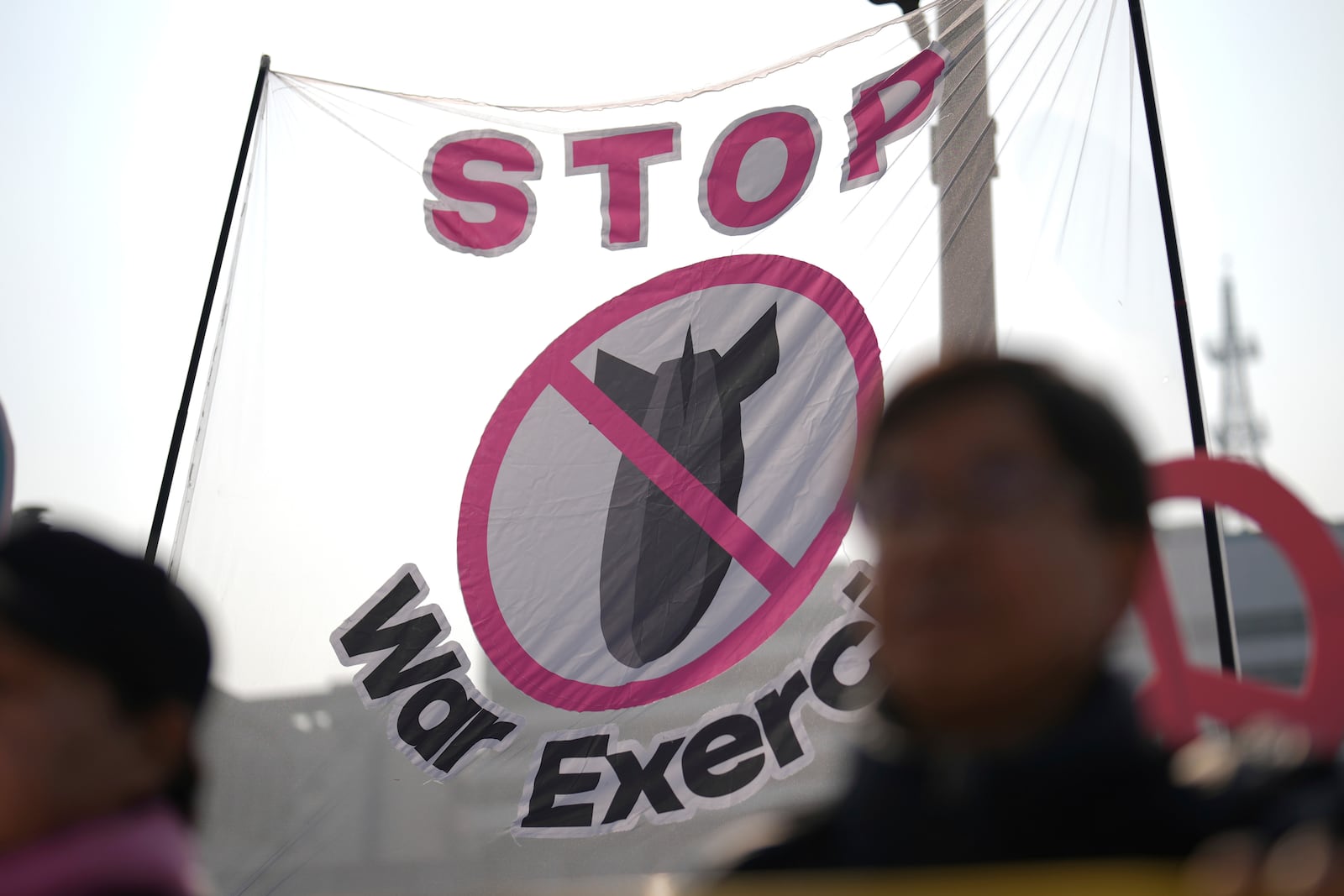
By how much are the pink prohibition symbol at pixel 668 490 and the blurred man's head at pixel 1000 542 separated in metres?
2.51

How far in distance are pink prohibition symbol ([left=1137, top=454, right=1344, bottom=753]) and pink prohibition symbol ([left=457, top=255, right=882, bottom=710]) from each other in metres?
1.98

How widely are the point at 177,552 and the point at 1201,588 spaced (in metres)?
3.22

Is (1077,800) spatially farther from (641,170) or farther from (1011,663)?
(641,170)

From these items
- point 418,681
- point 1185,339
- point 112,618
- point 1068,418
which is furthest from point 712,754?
point 1068,418

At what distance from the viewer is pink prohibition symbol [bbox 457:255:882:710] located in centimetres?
354

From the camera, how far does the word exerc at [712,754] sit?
3.38 meters

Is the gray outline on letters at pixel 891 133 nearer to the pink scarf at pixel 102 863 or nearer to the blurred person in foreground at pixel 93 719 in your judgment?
the blurred person in foreground at pixel 93 719

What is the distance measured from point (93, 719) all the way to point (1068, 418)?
3.08 ft

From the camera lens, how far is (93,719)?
117 centimetres

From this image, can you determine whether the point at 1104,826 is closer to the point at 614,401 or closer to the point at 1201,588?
the point at 1201,588

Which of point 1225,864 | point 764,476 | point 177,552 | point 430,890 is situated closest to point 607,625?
point 764,476

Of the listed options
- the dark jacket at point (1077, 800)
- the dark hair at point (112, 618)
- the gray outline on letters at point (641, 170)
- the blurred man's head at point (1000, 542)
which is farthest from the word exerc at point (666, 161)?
the dark jacket at point (1077, 800)

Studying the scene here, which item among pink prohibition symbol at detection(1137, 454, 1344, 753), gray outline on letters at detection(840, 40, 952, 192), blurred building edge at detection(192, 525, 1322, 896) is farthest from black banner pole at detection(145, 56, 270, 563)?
pink prohibition symbol at detection(1137, 454, 1344, 753)

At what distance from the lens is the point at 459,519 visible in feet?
13.3
